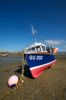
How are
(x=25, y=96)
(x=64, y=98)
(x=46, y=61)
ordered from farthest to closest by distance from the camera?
(x=46, y=61)
(x=25, y=96)
(x=64, y=98)

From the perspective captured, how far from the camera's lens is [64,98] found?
7.92 metres

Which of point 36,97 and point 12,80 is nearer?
point 36,97

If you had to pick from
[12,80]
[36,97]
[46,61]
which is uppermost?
[46,61]

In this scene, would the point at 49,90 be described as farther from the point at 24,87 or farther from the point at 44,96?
the point at 24,87

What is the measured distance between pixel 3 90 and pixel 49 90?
10.5ft

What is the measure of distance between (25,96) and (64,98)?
2349mm

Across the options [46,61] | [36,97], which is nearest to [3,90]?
[36,97]

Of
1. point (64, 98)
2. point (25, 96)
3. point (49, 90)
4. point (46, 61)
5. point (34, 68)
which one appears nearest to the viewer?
point (64, 98)

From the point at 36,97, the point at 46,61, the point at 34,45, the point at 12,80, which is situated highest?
the point at 34,45

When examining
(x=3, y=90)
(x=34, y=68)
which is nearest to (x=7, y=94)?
(x=3, y=90)

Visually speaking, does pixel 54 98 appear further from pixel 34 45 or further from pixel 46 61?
pixel 34 45

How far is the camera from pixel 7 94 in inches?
350

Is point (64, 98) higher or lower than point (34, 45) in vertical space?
lower

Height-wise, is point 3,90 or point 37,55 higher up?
point 37,55
